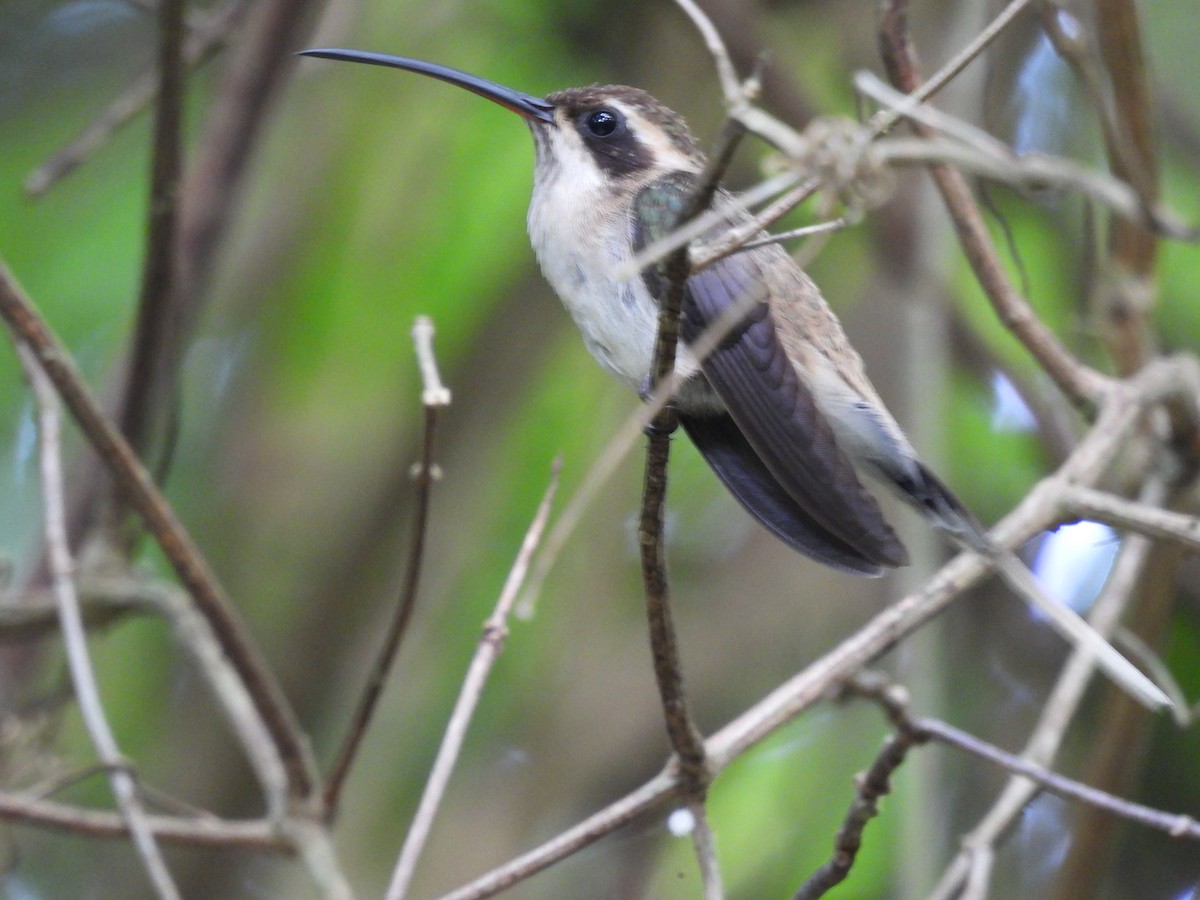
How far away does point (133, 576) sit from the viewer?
3176 mm

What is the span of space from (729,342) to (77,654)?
4.15 ft

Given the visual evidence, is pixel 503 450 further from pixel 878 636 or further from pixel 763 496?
pixel 878 636

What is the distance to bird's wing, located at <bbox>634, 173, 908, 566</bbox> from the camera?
243 cm

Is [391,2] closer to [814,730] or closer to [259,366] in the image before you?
[259,366]

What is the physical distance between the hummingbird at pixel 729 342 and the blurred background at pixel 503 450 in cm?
67

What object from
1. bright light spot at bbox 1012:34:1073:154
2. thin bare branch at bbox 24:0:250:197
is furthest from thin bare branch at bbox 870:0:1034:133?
bright light spot at bbox 1012:34:1073:154

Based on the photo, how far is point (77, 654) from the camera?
8.14ft

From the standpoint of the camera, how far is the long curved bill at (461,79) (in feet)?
9.11

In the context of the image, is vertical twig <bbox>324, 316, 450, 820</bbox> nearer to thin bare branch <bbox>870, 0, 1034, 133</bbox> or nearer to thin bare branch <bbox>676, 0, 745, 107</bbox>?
thin bare branch <bbox>676, 0, 745, 107</bbox>

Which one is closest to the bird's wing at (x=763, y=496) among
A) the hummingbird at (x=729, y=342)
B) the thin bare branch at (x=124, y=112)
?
the hummingbird at (x=729, y=342)

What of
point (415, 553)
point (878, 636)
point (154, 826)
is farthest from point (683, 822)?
point (154, 826)

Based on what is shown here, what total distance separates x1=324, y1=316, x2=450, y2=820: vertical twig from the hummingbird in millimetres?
438

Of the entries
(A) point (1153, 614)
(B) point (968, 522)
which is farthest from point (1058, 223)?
(B) point (968, 522)

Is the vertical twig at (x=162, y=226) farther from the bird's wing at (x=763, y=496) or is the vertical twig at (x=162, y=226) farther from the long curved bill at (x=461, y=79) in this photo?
the bird's wing at (x=763, y=496)
